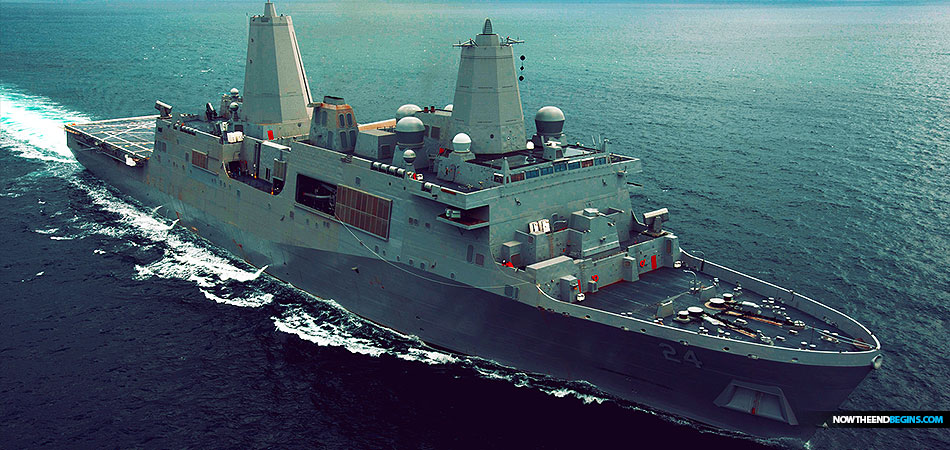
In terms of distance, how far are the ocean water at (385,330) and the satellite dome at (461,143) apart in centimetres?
896

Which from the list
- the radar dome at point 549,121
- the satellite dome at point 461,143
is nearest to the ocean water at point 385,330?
the satellite dome at point 461,143

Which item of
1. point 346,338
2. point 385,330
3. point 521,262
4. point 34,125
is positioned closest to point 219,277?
point 346,338

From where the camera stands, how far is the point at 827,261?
3744 cm

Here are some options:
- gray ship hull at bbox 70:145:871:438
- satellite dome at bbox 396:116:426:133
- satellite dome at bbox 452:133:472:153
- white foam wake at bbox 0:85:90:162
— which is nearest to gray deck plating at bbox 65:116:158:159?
white foam wake at bbox 0:85:90:162

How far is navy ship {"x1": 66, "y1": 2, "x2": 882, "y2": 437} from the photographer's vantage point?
22.7 m

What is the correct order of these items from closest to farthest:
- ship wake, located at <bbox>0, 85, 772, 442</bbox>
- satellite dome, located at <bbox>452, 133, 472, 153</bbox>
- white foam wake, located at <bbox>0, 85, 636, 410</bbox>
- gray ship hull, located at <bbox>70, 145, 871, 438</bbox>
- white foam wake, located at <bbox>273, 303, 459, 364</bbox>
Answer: gray ship hull, located at <bbox>70, 145, 871, 438</bbox>
ship wake, located at <bbox>0, 85, 772, 442</bbox>
satellite dome, located at <bbox>452, 133, 472, 153</bbox>
white foam wake, located at <bbox>0, 85, 636, 410</bbox>
white foam wake, located at <bbox>273, 303, 459, 364</bbox>

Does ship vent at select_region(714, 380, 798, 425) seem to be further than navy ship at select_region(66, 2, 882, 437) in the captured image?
No

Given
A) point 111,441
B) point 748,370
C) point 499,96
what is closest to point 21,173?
point 111,441

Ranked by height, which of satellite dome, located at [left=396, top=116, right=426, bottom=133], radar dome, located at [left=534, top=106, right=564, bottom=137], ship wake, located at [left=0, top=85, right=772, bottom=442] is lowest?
ship wake, located at [left=0, top=85, right=772, bottom=442]

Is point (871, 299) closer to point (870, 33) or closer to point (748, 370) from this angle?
point (748, 370)

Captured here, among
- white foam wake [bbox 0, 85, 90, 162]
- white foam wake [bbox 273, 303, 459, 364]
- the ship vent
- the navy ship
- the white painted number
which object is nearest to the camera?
the ship vent

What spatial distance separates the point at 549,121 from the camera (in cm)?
3062

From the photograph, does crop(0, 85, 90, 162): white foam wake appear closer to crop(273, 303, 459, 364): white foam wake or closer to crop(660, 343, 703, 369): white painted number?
crop(273, 303, 459, 364): white foam wake

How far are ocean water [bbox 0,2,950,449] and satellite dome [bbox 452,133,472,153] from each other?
8963mm
